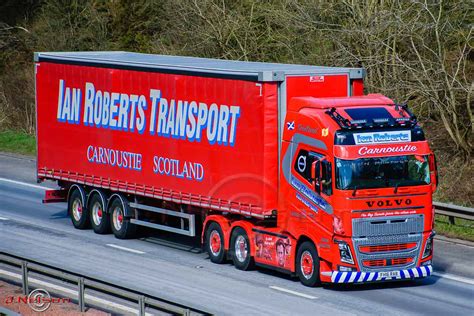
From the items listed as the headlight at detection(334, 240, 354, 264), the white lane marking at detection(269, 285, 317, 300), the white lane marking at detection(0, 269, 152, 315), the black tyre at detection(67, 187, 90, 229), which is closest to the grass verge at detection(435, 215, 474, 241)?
the headlight at detection(334, 240, 354, 264)

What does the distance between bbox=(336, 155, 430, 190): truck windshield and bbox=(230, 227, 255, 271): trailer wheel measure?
3064mm

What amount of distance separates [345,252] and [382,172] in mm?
1536

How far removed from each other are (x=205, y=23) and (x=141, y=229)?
43.9 ft

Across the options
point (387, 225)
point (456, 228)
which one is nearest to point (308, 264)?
point (387, 225)

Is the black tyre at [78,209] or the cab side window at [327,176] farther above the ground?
the cab side window at [327,176]

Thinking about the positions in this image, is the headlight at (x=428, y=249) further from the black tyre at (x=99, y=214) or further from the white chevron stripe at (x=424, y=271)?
the black tyre at (x=99, y=214)

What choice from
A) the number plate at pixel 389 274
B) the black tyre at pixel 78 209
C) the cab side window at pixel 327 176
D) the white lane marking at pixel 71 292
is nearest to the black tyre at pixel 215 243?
the cab side window at pixel 327 176

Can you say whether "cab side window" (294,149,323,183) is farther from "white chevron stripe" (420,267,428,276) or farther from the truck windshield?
"white chevron stripe" (420,267,428,276)

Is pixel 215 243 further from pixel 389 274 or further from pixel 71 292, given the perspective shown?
pixel 389 274

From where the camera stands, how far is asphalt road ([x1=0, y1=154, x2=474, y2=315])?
17.2 meters

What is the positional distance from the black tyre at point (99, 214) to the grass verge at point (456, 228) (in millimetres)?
7605

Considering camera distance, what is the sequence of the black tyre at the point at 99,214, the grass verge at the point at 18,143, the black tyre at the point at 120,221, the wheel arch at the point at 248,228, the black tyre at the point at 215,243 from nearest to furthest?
the wheel arch at the point at 248,228
the black tyre at the point at 215,243
the black tyre at the point at 120,221
the black tyre at the point at 99,214
the grass verge at the point at 18,143

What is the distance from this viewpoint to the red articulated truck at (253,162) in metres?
18.0

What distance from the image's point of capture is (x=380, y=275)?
18.1 metres
